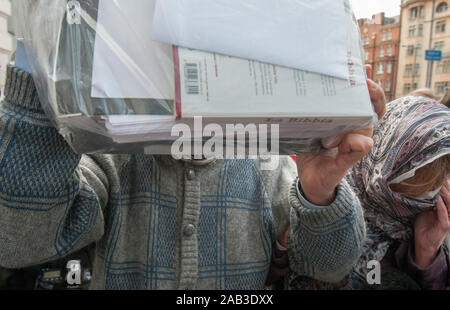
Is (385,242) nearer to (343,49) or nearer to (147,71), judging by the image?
(343,49)

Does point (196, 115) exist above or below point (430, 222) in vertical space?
above

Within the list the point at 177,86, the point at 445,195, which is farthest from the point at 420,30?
the point at 177,86

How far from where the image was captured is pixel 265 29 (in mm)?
473

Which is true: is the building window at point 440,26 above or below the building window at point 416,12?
below

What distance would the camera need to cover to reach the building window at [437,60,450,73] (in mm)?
18716

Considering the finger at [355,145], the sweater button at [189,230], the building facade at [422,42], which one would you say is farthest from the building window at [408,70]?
the sweater button at [189,230]

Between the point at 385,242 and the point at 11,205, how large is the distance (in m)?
1.21

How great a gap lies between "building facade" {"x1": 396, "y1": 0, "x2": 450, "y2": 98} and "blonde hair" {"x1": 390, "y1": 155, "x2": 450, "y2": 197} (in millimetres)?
19559

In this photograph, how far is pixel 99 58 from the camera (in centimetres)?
45

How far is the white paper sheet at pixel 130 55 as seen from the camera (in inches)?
17.7

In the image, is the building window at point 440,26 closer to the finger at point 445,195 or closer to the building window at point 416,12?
the building window at point 416,12
